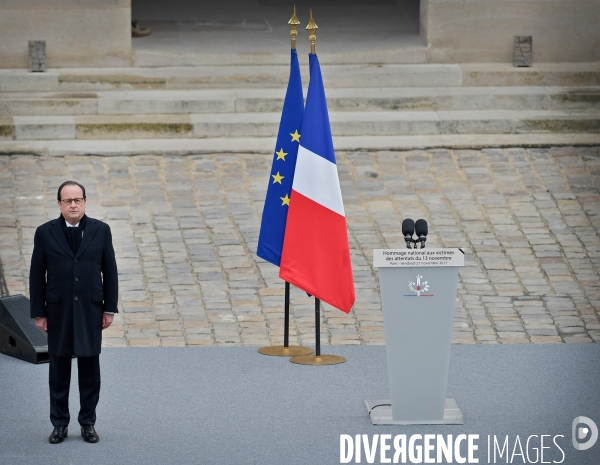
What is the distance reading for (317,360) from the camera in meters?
9.77

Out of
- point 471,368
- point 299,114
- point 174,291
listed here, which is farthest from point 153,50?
point 471,368

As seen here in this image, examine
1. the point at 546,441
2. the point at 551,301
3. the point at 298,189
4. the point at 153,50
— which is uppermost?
the point at 153,50

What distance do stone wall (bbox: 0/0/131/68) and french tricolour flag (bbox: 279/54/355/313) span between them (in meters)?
6.72

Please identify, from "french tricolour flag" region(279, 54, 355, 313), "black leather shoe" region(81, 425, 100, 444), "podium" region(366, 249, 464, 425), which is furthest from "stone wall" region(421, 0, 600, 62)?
"black leather shoe" region(81, 425, 100, 444)

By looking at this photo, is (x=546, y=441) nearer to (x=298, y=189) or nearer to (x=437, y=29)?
(x=298, y=189)

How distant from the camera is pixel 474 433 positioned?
7.96 metres

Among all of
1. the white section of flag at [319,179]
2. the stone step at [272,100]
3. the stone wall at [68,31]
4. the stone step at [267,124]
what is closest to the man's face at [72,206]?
the white section of flag at [319,179]

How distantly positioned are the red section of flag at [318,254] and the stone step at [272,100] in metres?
5.47

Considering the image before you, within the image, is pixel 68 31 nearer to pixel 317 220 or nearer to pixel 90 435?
pixel 317 220

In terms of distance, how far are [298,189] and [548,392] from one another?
2494 mm

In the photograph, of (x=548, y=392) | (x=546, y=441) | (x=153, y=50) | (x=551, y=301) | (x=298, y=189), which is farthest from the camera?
(x=153, y=50)

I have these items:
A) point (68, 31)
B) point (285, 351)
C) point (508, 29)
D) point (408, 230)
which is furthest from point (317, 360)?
point (508, 29)

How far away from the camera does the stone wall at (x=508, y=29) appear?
632 inches

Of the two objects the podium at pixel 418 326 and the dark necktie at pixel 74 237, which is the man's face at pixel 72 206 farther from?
the podium at pixel 418 326
